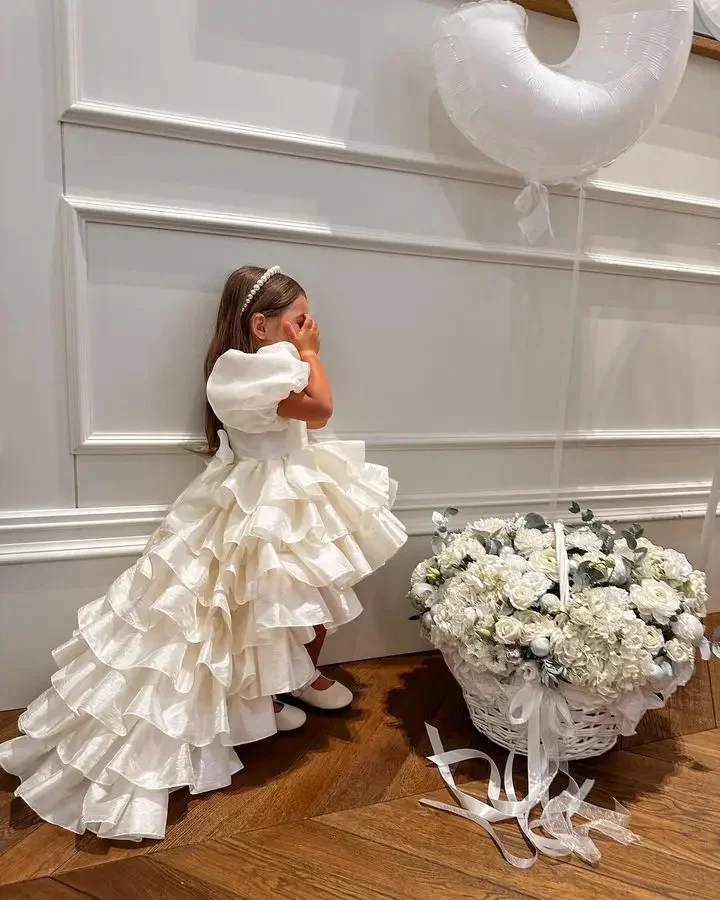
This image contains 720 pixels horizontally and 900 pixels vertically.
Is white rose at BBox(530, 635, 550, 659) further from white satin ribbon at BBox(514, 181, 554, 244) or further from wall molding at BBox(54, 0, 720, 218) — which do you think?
wall molding at BBox(54, 0, 720, 218)

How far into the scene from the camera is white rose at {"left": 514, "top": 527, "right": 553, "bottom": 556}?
1283 millimetres

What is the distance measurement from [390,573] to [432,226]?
0.81m

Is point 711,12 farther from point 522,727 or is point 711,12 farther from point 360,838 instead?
point 360,838

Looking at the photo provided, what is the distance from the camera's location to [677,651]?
1.14 m

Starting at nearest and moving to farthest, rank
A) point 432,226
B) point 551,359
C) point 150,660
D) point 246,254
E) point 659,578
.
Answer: point 150,660
point 659,578
point 246,254
point 432,226
point 551,359

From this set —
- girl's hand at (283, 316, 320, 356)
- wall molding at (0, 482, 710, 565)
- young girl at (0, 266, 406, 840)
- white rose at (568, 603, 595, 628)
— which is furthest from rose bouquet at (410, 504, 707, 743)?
girl's hand at (283, 316, 320, 356)

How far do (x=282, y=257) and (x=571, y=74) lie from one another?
67 cm

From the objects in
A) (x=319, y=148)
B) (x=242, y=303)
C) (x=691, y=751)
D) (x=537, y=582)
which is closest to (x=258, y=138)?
(x=319, y=148)

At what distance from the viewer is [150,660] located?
108 cm

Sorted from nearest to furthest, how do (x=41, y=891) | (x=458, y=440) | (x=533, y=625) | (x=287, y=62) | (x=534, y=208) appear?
(x=41, y=891), (x=533, y=625), (x=287, y=62), (x=534, y=208), (x=458, y=440)

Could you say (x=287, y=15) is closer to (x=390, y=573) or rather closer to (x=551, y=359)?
(x=551, y=359)

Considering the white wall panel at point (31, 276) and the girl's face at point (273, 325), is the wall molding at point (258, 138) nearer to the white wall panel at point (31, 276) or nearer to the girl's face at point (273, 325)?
the white wall panel at point (31, 276)

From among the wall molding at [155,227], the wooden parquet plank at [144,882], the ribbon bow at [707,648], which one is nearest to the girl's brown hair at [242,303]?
the wall molding at [155,227]

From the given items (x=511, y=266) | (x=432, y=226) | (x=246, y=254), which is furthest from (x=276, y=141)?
(x=511, y=266)
